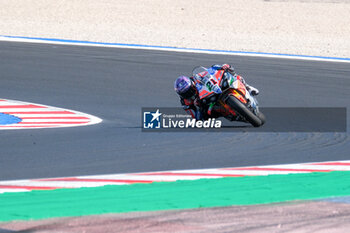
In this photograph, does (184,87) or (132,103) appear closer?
(184,87)

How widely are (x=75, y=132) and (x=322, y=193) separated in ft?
16.8

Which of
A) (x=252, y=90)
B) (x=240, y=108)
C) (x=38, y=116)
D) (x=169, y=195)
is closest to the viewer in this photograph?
(x=169, y=195)

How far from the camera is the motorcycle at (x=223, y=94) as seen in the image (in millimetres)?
12695

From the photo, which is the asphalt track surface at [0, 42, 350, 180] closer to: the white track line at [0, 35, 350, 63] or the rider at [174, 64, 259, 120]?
the rider at [174, 64, 259, 120]

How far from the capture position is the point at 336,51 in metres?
27.5

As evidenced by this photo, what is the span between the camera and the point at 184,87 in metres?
12.6

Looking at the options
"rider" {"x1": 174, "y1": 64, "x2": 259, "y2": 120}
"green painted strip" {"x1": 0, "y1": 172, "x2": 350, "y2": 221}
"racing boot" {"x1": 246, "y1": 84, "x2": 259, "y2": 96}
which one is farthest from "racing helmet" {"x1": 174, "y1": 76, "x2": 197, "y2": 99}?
"green painted strip" {"x1": 0, "y1": 172, "x2": 350, "y2": 221}

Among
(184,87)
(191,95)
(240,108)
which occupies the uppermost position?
(184,87)

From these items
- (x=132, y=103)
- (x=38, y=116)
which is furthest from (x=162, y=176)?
(x=132, y=103)

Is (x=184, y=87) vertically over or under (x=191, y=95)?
over

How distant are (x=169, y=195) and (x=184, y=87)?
4.68m

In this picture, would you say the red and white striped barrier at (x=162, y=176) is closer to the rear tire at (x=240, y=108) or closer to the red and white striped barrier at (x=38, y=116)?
the rear tire at (x=240, y=108)

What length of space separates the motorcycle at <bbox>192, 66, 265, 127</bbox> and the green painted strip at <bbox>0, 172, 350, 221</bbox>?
3.46 metres

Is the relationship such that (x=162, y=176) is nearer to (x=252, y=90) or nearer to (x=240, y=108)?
(x=240, y=108)
